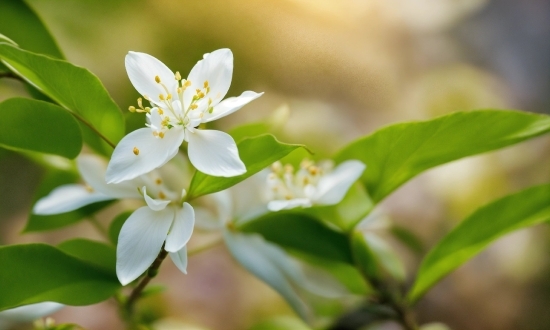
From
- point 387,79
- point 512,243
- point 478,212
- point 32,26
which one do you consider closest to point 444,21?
point 387,79

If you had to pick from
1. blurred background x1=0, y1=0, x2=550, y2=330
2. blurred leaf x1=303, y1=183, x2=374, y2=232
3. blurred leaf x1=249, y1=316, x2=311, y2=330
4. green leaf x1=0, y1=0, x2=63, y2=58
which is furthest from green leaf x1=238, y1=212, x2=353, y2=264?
blurred background x1=0, y1=0, x2=550, y2=330

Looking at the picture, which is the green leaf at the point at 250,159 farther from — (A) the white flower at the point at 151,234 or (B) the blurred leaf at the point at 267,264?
(B) the blurred leaf at the point at 267,264

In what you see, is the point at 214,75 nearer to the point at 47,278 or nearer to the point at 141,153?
the point at 141,153

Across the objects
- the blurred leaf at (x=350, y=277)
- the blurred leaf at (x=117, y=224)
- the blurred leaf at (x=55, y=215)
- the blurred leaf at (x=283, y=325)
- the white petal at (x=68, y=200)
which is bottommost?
the blurred leaf at (x=283, y=325)

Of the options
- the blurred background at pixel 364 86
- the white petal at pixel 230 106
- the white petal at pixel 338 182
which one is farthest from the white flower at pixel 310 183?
the blurred background at pixel 364 86

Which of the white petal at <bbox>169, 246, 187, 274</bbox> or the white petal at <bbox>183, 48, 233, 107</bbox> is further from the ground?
the white petal at <bbox>183, 48, 233, 107</bbox>

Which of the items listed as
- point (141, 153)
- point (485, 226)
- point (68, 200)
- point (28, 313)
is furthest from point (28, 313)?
point (485, 226)

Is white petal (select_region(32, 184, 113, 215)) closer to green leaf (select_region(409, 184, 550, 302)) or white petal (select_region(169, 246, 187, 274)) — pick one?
white petal (select_region(169, 246, 187, 274))
